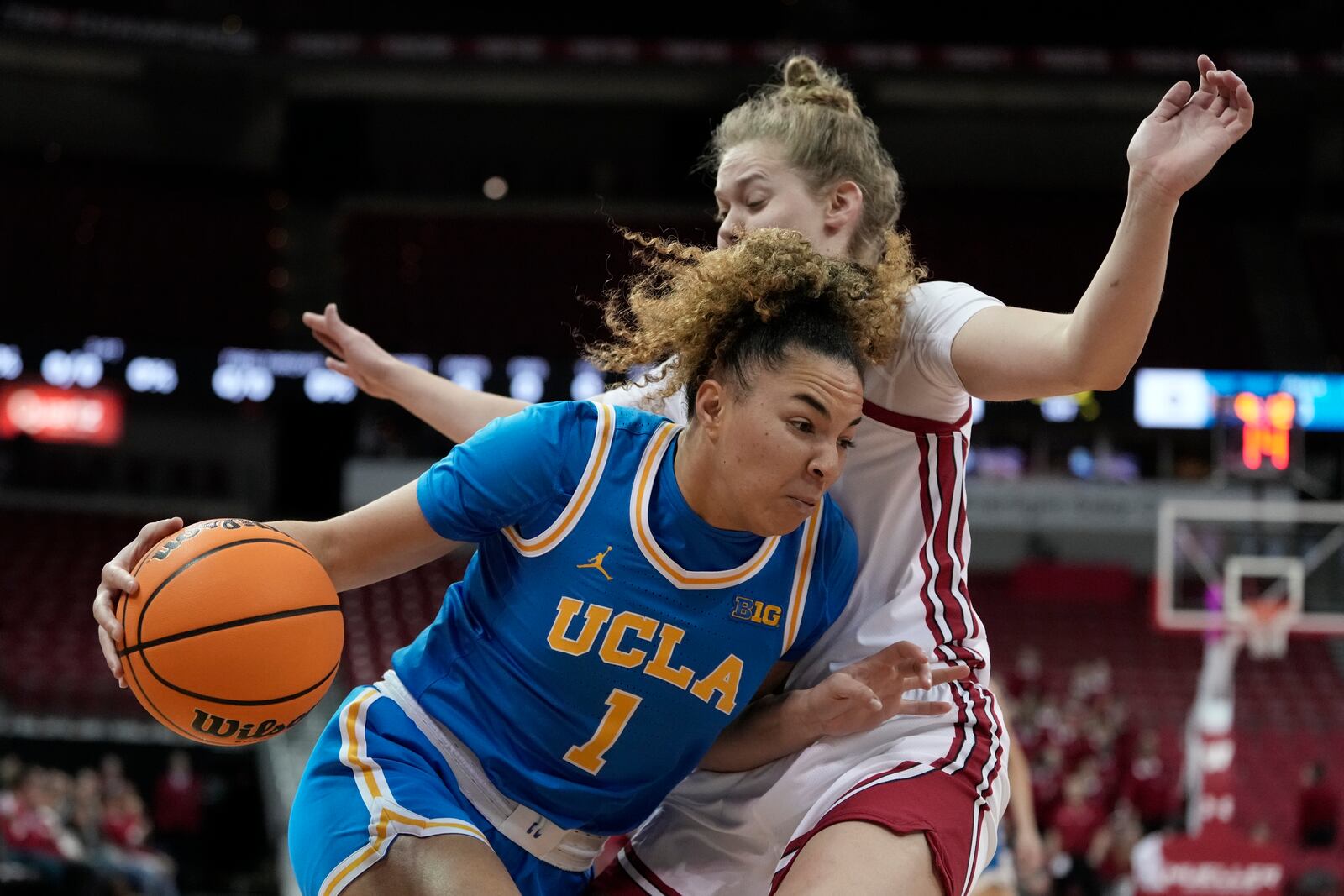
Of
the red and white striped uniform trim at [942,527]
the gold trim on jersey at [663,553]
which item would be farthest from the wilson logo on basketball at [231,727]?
the red and white striped uniform trim at [942,527]

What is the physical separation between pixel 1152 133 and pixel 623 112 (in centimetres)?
2078

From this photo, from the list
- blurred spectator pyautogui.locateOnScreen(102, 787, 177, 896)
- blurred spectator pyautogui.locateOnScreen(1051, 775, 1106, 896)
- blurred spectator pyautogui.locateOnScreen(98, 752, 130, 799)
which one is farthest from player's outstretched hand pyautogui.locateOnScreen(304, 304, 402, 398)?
blurred spectator pyautogui.locateOnScreen(1051, 775, 1106, 896)

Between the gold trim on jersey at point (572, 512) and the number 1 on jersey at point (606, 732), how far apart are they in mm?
290

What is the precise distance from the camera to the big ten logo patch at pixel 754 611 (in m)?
2.72

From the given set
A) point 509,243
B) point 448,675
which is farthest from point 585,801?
point 509,243

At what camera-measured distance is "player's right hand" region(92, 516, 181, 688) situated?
258 cm

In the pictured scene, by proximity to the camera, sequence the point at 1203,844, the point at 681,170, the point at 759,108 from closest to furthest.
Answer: the point at 759,108 → the point at 1203,844 → the point at 681,170

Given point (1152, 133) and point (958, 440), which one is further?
point (958, 440)

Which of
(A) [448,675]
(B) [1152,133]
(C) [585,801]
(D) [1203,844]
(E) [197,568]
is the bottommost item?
(D) [1203,844]

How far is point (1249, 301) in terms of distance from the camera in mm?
20500

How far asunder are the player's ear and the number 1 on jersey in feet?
1.62

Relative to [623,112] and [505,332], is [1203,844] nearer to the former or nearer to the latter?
[505,332]

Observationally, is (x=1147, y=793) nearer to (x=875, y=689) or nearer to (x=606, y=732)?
(x=875, y=689)

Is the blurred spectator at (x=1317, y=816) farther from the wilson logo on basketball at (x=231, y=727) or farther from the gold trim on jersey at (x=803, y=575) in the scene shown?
the wilson logo on basketball at (x=231, y=727)
